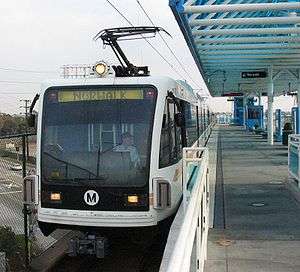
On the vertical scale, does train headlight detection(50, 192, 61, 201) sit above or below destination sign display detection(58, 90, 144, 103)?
below

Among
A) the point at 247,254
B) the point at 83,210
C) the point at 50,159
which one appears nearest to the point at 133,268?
the point at 83,210

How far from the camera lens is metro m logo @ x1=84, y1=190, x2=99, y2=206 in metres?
8.53

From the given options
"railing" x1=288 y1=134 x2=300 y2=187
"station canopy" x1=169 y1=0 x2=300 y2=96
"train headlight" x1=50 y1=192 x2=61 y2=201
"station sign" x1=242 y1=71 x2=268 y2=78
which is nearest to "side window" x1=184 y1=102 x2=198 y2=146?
"station canopy" x1=169 y1=0 x2=300 y2=96

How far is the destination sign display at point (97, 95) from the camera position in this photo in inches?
356

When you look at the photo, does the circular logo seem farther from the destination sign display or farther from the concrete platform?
the concrete platform

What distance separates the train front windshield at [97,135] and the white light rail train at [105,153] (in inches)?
0.6

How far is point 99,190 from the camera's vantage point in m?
8.56

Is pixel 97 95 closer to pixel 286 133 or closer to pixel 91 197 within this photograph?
pixel 91 197

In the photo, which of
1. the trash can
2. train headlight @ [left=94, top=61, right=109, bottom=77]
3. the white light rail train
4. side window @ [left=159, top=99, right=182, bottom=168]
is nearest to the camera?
the white light rail train

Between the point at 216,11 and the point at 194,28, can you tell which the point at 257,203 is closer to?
the point at 216,11

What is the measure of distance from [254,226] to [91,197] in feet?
8.63

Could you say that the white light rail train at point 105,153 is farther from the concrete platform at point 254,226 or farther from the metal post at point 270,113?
the metal post at point 270,113

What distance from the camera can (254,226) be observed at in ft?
28.2

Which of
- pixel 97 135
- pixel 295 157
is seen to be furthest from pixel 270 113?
pixel 97 135
